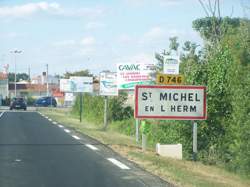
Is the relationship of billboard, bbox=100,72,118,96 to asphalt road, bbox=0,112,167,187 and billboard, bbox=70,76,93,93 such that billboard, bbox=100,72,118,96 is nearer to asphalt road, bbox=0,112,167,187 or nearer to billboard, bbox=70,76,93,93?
billboard, bbox=70,76,93,93

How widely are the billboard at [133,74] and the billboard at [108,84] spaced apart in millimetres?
6180

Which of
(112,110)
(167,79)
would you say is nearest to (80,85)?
(112,110)

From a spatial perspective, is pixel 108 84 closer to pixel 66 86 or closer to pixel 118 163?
pixel 118 163

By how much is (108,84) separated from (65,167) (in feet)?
61.5

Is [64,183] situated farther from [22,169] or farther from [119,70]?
[119,70]

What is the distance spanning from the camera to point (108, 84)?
31156 millimetres

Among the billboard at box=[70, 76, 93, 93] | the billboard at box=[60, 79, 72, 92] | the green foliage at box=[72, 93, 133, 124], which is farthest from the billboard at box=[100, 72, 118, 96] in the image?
the billboard at box=[60, 79, 72, 92]

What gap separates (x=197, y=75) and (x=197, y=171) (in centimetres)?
610

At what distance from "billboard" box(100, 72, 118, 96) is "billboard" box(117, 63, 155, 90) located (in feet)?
20.3

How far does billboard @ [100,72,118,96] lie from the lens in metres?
31.0

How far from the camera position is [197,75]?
18703 mm

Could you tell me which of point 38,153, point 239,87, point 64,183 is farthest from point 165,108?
→ point 64,183

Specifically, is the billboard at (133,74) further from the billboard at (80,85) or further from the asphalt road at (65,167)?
the billboard at (80,85)

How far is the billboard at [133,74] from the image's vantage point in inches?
945
